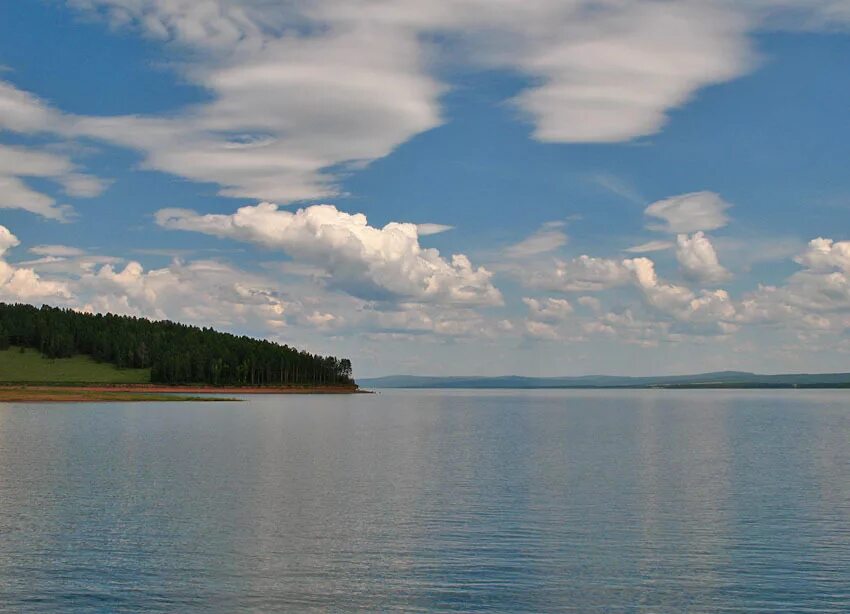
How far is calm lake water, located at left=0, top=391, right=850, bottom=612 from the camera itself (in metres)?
Result: 32.7

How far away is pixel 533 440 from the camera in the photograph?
107 metres

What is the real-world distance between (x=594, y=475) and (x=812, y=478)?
1713cm

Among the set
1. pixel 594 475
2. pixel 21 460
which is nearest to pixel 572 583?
pixel 594 475

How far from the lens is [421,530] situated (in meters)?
44.6

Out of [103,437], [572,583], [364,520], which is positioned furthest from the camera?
[103,437]

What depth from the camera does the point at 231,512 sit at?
49.5 meters

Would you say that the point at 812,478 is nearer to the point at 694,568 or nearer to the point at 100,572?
the point at 694,568

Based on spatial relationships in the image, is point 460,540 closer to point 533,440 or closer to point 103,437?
point 533,440

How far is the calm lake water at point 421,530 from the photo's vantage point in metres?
32.7

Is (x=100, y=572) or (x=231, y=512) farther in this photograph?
(x=231, y=512)

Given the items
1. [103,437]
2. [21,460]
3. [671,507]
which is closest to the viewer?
[671,507]

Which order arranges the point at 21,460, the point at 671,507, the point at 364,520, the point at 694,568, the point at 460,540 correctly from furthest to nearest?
the point at 21,460
the point at 671,507
the point at 364,520
the point at 460,540
the point at 694,568

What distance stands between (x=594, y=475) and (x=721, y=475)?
34.5 ft

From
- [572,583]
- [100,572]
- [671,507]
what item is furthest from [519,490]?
A: [100,572]
